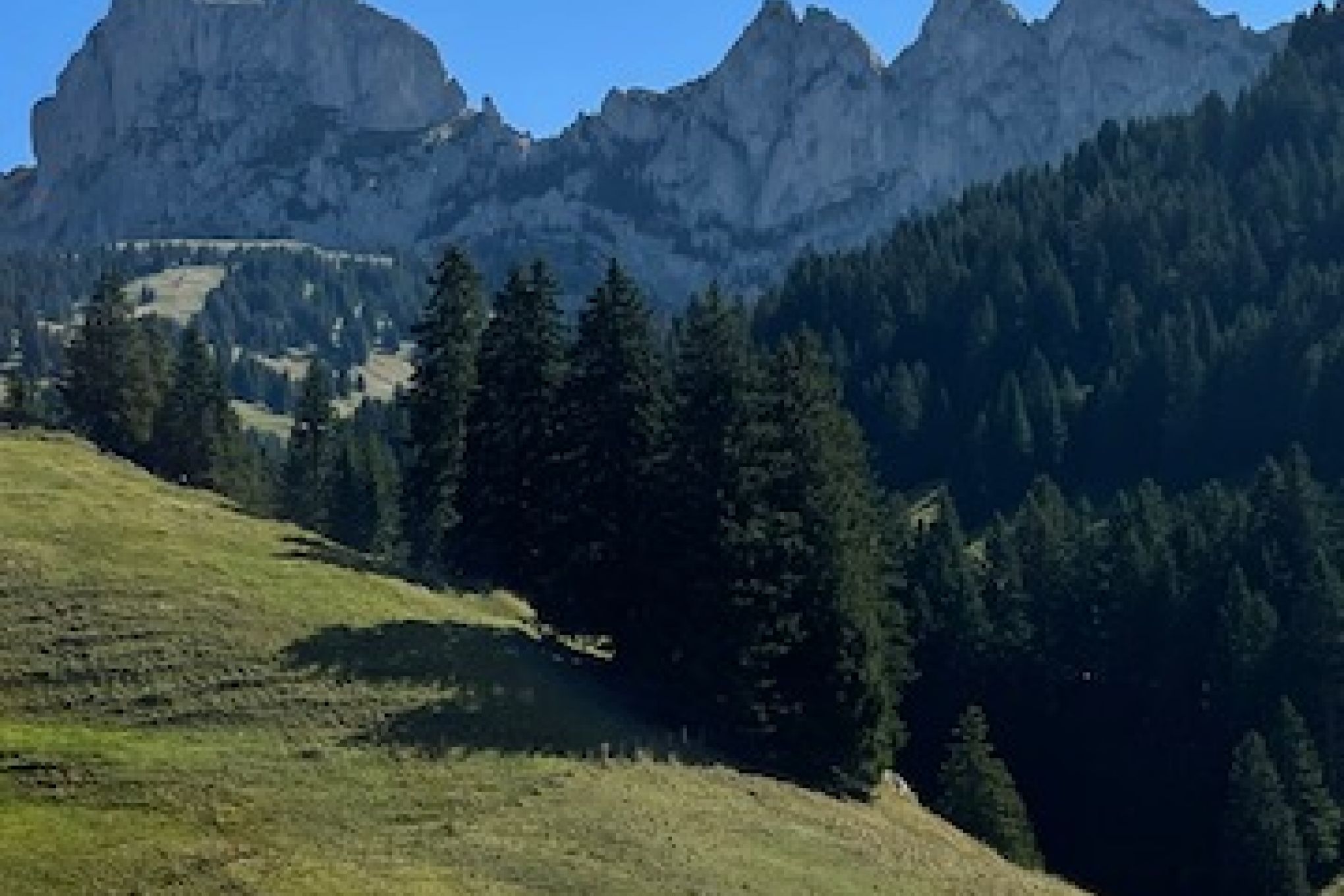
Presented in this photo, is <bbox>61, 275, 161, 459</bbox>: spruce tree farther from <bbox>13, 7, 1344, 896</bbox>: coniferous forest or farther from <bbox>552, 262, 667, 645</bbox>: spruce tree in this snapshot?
<bbox>552, 262, 667, 645</bbox>: spruce tree

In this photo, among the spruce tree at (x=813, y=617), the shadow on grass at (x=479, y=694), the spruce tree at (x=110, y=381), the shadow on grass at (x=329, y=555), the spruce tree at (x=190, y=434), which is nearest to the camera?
the shadow on grass at (x=479, y=694)

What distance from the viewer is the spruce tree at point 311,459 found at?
138250mm

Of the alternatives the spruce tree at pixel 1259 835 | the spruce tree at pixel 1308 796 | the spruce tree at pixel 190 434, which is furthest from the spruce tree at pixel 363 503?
the spruce tree at pixel 1308 796

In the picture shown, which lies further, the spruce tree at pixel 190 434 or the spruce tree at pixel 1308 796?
the spruce tree at pixel 190 434

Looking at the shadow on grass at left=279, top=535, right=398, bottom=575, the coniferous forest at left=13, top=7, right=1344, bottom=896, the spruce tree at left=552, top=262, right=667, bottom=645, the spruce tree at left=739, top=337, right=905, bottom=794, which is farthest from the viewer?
the spruce tree at left=552, top=262, right=667, bottom=645

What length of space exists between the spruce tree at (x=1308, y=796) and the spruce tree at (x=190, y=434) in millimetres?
74383

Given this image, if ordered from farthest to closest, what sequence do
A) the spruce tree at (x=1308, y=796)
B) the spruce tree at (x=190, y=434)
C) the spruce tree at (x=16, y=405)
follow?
1. the spruce tree at (x=190, y=434)
2. the spruce tree at (x=16, y=405)
3. the spruce tree at (x=1308, y=796)

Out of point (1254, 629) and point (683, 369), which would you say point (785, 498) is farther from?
point (1254, 629)

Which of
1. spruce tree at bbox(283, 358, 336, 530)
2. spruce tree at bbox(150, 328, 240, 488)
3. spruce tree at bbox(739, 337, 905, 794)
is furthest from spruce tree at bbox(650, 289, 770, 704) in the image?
spruce tree at bbox(283, 358, 336, 530)

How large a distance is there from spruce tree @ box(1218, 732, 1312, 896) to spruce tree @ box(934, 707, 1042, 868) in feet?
42.4

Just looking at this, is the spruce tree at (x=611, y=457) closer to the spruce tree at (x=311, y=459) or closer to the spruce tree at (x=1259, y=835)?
the spruce tree at (x=1259, y=835)

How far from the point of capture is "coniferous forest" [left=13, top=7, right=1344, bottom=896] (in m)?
70.1

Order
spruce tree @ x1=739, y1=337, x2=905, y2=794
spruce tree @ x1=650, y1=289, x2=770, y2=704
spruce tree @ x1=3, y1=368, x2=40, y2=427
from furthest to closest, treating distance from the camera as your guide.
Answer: spruce tree @ x1=3, y1=368, x2=40, y2=427 < spruce tree @ x1=650, y1=289, x2=770, y2=704 < spruce tree @ x1=739, y1=337, x2=905, y2=794

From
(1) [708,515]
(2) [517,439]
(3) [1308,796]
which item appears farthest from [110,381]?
(3) [1308,796]
